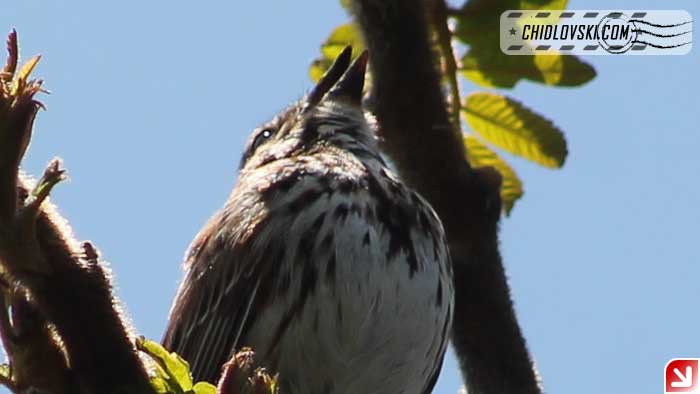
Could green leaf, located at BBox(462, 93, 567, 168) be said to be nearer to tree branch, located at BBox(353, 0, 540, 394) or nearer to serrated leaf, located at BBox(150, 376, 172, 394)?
tree branch, located at BBox(353, 0, 540, 394)

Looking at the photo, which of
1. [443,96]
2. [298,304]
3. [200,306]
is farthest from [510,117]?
[200,306]

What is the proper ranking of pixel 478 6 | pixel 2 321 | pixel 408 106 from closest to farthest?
1. pixel 2 321
2. pixel 408 106
3. pixel 478 6

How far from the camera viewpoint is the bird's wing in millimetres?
4262

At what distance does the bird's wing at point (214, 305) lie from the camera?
4.26 meters

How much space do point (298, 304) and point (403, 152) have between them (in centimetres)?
94

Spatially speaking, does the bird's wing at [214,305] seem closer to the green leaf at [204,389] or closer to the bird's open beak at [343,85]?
the bird's open beak at [343,85]

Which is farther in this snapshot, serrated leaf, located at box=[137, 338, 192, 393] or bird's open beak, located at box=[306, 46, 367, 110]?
bird's open beak, located at box=[306, 46, 367, 110]

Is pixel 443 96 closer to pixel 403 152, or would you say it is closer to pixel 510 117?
pixel 403 152

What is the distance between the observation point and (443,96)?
Answer: 3.49 m

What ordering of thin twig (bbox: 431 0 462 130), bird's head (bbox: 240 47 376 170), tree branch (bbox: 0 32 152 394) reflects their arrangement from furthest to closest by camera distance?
bird's head (bbox: 240 47 376 170)
thin twig (bbox: 431 0 462 130)
tree branch (bbox: 0 32 152 394)

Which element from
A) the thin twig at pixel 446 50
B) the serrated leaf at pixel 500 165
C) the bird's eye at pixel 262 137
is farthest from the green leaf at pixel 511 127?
the bird's eye at pixel 262 137

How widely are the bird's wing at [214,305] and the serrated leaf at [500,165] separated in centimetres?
80

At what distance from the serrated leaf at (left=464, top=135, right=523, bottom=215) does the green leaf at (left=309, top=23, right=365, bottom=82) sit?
1.75 feet

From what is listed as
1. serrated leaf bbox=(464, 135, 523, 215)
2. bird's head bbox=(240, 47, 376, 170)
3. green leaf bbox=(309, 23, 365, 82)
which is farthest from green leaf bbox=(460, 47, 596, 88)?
bird's head bbox=(240, 47, 376, 170)
